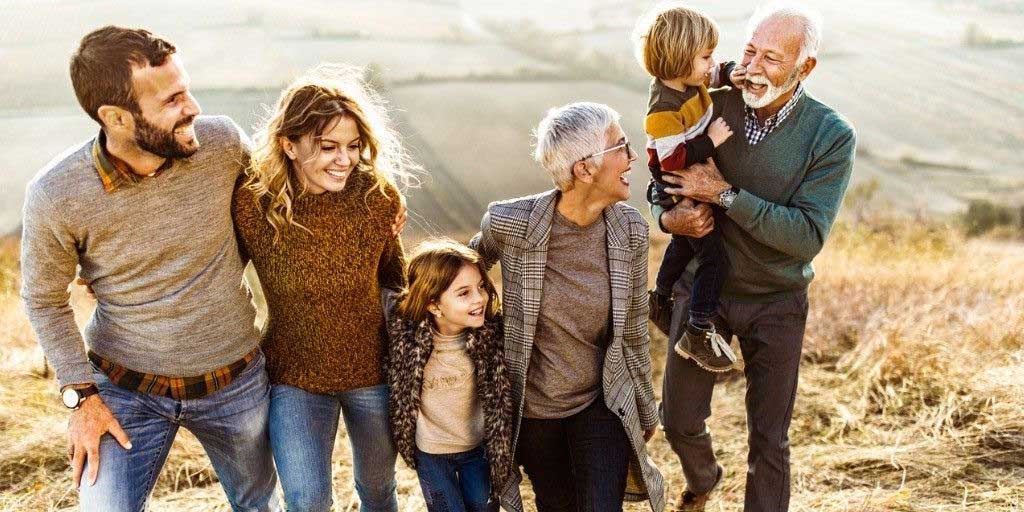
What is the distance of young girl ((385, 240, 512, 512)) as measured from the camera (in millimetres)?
2998

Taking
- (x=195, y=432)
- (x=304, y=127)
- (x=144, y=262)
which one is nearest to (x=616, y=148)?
(x=304, y=127)

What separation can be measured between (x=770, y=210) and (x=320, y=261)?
1528mm

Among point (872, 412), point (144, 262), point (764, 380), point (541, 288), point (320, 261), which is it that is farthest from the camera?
point (872, 412)

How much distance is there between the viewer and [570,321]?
3068mm

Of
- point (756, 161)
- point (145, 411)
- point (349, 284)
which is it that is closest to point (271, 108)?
point (349, 284)

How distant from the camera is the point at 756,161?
3.15 m

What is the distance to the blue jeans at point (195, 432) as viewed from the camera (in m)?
2.74

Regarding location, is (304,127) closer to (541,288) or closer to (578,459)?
(541,288)

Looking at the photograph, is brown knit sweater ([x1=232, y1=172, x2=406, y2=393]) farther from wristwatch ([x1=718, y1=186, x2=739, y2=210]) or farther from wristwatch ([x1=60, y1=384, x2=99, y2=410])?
wristwatch ([x1=718, y1=186, x2=739, y2=210])

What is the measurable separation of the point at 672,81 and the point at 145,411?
215cm

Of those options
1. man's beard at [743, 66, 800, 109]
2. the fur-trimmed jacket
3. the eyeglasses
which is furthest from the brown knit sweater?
man's beard at [743, 66, 800, 109]

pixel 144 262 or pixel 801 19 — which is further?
pixel 801 19

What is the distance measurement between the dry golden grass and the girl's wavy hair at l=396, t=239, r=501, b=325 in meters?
1.40

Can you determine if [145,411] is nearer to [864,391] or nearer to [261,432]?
[261,432]
